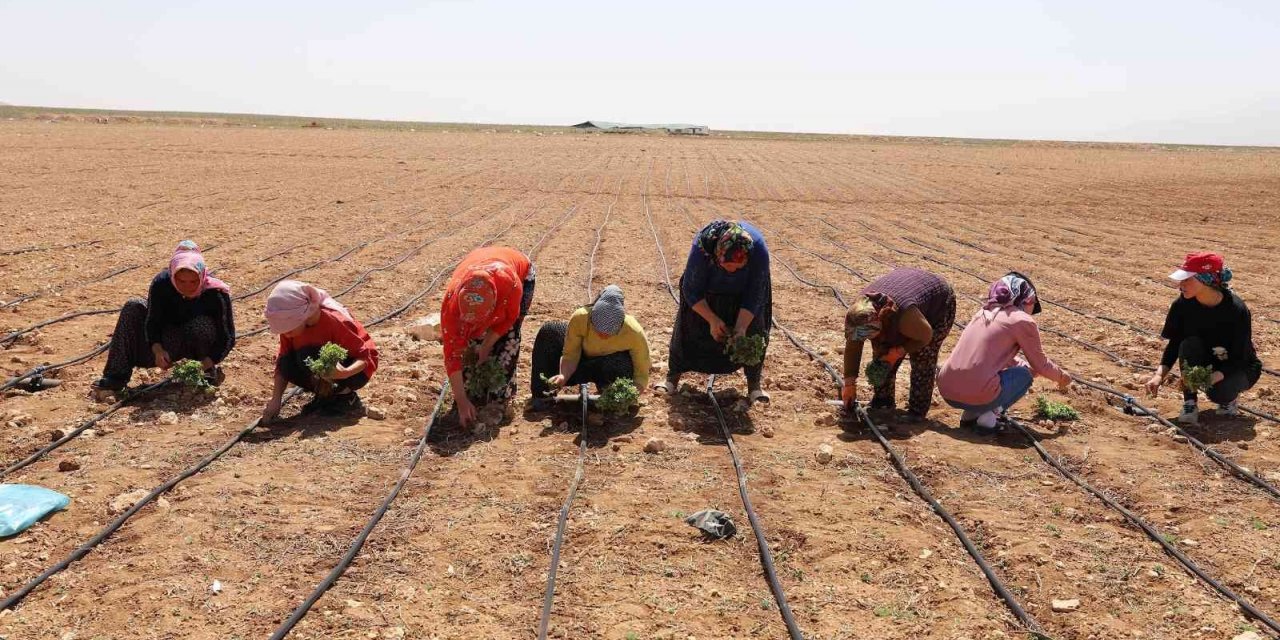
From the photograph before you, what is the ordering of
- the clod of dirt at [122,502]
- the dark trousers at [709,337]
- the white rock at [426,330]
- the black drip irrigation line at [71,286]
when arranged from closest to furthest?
the clod of dirt at [122,502]
the dark trousers at [709,337]
the white rock at [426,330]
the black drip irrigation line at [71,286]

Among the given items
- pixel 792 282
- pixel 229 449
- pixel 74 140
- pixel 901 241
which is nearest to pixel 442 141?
pixel 74 140

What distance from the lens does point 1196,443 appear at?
4855 millimetres

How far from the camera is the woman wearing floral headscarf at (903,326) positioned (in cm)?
481

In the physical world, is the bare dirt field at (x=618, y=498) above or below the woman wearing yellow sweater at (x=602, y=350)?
below

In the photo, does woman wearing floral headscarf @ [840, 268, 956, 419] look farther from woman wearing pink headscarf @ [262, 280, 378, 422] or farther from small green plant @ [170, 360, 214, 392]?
small green plant @ [170, 360, 214, 392]

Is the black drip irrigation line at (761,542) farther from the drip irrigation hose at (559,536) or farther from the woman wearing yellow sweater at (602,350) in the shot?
the drip irrigation hose at (559,536)

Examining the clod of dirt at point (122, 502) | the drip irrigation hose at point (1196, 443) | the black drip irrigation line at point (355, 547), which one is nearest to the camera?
the black drip irrigation line at point (355, 547)

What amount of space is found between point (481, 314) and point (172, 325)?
6.55 feet

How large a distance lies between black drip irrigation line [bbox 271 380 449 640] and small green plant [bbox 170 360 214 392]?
1331mm

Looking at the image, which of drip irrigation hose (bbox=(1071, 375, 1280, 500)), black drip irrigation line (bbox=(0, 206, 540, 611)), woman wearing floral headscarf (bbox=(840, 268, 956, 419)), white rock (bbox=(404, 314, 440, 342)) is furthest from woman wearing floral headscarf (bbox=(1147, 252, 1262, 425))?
black drip irrigation line (bbox=(0, 206, 540, 611))

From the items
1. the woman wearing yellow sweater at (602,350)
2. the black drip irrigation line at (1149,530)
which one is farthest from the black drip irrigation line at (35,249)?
the black drip irrigation line at (1149,530)

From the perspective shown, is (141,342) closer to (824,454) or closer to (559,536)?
(559,536)

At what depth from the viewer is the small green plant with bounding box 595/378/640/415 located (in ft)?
16.2

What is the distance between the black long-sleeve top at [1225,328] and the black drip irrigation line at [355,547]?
4186 mm
